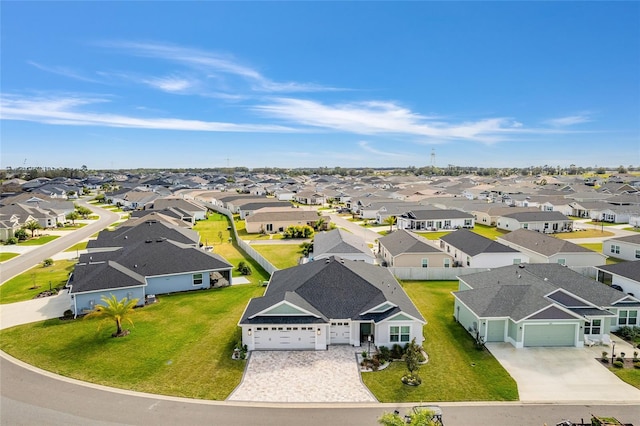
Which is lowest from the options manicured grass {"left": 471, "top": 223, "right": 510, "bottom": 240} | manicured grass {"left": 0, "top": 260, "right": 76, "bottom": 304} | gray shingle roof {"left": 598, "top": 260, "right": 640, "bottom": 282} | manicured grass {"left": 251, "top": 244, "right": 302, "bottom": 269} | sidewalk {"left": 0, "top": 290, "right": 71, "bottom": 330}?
sidewalk {"left": 0, "top": 290, "right": 71, "bottom": 330}

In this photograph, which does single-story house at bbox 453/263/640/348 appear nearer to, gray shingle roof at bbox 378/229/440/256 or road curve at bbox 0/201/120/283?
gray shingle roof at bbox 378/229/440/256

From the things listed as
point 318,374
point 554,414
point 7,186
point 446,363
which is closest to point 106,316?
point 318,374

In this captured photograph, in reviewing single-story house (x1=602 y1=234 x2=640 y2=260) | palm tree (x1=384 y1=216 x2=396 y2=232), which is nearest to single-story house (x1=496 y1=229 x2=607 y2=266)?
single-story house (x1=602 y1=234 x2=640 y2=260)

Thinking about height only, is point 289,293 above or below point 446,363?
above

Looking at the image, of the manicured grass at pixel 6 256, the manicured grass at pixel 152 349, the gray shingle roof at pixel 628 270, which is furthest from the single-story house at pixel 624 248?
the manicured grass at pixel 6 256

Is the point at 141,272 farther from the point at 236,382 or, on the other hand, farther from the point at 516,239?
the point at 516,239

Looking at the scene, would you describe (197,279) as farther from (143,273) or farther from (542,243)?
(542,243)

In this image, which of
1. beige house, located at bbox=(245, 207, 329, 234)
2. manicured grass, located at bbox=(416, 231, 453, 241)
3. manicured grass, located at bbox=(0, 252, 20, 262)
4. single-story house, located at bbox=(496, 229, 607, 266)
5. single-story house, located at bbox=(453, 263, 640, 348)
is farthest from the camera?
beige house, located at bbox=(245, 207, 329, 234)
